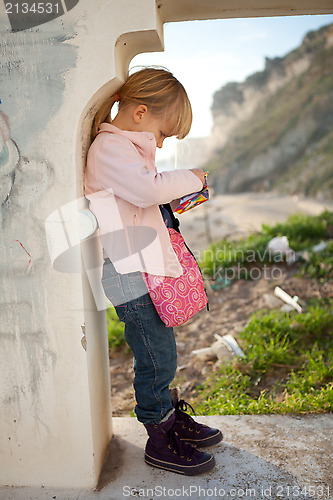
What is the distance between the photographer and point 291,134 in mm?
27219

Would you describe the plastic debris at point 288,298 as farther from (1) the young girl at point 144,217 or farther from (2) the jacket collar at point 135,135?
(2) the jacket collar at point 135,135

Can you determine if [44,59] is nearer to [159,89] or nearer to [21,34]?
[21,34]

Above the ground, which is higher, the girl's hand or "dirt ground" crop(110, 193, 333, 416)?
the girl's hand

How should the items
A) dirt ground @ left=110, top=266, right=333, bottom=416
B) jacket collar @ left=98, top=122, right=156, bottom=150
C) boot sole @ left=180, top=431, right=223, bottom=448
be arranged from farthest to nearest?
dirt ground @ left=110, top=266, right=333, bottom=416 → boot sole @ left=180, top=431, right=223, bottom=448 → jacket collar @ left=98, top=122, right=156, bottom=150

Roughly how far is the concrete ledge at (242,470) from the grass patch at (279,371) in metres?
0.24

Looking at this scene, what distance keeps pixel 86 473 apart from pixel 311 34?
1489 inches

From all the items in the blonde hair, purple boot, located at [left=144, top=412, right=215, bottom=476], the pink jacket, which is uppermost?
the blonde hair

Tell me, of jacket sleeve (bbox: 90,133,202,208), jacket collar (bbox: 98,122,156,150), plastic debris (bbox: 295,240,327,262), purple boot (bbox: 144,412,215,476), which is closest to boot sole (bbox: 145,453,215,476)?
purple boot (bbox: 144,412,215,476)

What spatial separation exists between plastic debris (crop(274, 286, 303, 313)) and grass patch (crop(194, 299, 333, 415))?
93 millimetres

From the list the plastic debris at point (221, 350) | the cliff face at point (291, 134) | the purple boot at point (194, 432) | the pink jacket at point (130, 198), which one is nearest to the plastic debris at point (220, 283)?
the plastic debris at point (221, 350)

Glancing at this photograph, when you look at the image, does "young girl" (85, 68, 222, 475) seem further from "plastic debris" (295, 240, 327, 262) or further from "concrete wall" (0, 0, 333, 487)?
"plastic debris" (295, 240, 327, 262)

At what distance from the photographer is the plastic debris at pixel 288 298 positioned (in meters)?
4.10

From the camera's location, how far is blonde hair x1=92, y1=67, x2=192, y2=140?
6.38ft

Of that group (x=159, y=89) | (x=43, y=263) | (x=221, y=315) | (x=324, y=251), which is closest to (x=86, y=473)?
(x=43, y=263)
